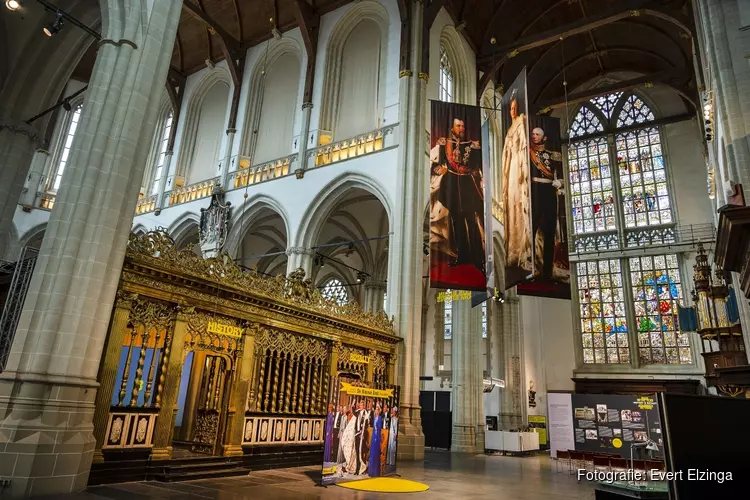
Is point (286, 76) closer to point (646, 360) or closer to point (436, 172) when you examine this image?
point (436, 172)

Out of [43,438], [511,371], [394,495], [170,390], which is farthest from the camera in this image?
[511,371]

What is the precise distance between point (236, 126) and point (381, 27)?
6221mm

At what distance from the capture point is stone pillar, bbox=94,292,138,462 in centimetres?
606

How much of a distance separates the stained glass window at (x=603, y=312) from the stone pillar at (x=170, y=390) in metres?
18.4

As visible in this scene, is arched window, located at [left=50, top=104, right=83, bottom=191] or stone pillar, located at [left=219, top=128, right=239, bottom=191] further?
arched window, located at [left=50, top=104, right=83, bottom=191]

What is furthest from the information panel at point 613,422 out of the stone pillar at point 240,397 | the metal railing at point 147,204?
the metal railing at point 147,204

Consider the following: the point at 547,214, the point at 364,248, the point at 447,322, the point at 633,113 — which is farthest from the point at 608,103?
the point at 547,214

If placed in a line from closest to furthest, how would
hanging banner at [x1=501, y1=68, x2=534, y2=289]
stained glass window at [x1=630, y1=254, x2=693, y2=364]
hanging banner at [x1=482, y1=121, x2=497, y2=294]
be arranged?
hanging banner at [x1=501, y1=68, x2=534, y2=289], hanging banner at [x1=482, y1=121, x2=497, y2=294], stained glass window at [x1=630, y1=254, x2=693, y2=364]

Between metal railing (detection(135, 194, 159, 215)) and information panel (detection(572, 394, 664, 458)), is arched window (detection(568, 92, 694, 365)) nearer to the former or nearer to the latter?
information panel (detection(572, 394, 664, 458))

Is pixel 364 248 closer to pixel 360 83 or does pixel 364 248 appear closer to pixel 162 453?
pixel 360 83

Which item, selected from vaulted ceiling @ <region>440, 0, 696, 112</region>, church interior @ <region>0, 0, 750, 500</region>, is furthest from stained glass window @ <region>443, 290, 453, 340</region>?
vaulted ceiling @ <region>440, 0, 696, 112</region>

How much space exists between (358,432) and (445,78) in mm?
12728

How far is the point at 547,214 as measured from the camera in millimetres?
10664

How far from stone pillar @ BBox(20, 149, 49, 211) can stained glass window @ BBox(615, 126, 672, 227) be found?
2396 centimetres
